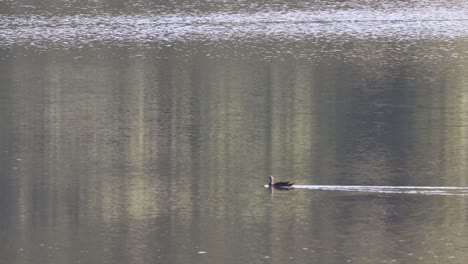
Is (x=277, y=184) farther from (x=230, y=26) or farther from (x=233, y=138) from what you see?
(x=230, y=26)

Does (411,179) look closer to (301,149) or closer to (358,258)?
(301,149)

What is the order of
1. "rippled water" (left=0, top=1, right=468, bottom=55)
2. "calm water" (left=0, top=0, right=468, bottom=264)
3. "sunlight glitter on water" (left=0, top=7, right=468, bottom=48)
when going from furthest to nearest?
"sunlight glitter on water" (left=0, top=7, right=468, bottom=48)
"rippled water" (left=0, top=1, right=468, bottom=55)
"calm water" (left=0, top=0, right=468, bottom=264)

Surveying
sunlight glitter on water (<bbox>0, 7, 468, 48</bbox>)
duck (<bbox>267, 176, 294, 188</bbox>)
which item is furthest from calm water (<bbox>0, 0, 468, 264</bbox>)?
duck (<bbox>267, 176, 294, 188</bbox>)

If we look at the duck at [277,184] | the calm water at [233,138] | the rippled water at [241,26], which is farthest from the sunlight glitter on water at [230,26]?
the duck at [277,184]

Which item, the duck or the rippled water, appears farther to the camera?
the rippled water

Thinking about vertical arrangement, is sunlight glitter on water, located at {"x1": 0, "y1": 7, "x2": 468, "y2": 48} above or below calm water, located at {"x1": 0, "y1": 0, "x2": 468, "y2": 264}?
above

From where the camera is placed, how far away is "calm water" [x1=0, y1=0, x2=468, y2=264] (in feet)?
55.4

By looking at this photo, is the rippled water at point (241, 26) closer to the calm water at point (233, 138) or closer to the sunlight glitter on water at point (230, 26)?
the sunlight glitter on water at point (230, 26)

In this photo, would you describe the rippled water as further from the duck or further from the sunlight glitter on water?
the duck

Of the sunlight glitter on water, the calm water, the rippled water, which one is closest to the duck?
the calm water

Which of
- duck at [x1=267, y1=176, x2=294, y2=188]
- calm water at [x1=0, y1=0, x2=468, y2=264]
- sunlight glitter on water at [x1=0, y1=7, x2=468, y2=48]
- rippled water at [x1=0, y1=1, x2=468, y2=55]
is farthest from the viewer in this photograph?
sunlight glitter on water at [x1=0, y1=7, x2=468, y2=48]

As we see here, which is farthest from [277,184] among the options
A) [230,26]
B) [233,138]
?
[230,26]

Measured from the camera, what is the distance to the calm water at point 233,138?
16891mm

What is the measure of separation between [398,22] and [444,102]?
13.4 metres
